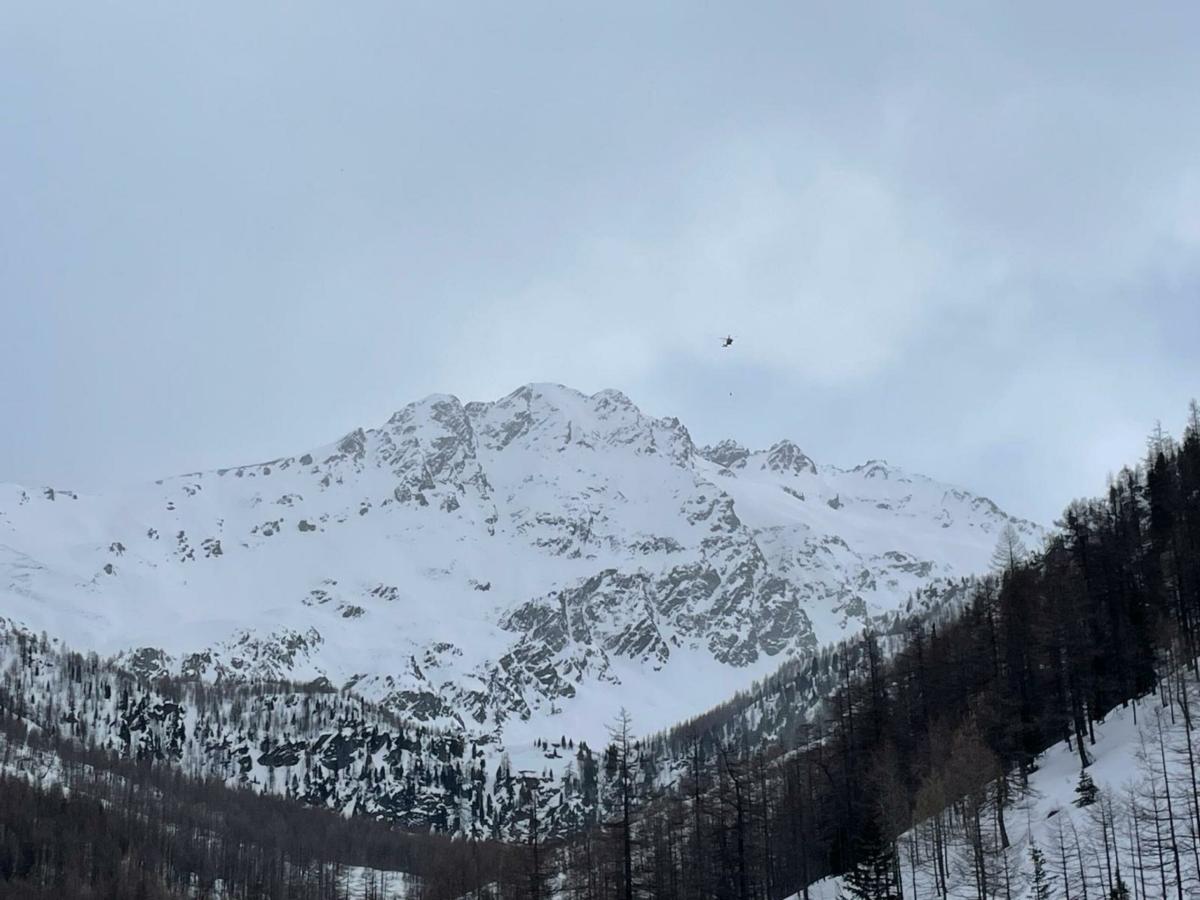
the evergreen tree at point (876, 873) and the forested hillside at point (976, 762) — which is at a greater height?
the forested hillside at point (976, 762)

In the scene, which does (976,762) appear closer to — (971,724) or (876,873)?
(971,724)

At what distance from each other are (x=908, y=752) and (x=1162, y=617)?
22.4m

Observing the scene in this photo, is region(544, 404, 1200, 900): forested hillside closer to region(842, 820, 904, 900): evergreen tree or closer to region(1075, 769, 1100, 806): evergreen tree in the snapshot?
region(842, 820, 904, 900): evergreen tree

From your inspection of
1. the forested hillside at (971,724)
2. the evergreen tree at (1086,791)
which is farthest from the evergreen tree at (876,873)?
the evergreen tree at (1086,791)

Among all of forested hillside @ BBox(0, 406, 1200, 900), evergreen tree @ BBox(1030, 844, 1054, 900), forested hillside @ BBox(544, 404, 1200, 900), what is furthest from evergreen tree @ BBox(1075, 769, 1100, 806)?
evergreen tree @ BBox(1030, 844, 1054, 900)

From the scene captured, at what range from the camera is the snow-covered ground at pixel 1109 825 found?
218ft

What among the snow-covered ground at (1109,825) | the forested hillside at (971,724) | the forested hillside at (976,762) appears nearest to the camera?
the snow-covered ground at (1109,825)

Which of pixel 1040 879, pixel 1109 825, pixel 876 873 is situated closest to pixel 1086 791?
A: pixel 1109 825

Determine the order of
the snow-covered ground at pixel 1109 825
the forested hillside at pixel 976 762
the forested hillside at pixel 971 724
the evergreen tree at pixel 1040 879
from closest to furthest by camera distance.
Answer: the snow-covered ground at pixel 1109 825, the evergreen tree at pixel 1040 879, the forested hillside at pixel 976 762, the forested hillside at pixel 971 724

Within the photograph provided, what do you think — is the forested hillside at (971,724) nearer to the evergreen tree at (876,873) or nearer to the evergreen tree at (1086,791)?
the evergreen tree at (876,873)

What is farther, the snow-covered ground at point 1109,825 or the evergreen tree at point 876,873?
the evergreen tree at point 876,873

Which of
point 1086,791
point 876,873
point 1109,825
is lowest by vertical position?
point 876,873

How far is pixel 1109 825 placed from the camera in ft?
224

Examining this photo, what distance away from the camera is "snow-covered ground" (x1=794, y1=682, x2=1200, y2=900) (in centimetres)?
6638
